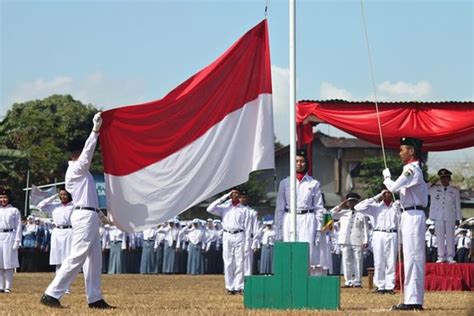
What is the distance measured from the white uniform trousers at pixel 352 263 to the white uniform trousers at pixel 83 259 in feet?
37.4

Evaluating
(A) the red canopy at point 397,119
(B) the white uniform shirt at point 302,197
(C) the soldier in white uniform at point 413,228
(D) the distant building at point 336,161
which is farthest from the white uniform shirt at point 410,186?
(D) the distant building at point 336,161

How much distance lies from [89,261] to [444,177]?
33.5 feet

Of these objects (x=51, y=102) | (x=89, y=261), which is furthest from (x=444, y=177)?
(x=51, y=102)

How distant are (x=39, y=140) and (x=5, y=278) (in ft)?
135

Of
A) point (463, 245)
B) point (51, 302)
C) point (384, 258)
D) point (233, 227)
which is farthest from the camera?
point (463, 245)

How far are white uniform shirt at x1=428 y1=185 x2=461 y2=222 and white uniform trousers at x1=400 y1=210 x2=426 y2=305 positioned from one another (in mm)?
8934

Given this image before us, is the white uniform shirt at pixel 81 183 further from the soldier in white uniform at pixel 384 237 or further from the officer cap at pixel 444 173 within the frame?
the officer cap at pixel 444 173

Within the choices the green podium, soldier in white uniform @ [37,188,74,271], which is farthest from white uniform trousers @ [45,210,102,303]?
soldier in white uniform @ [37,188,74,271]

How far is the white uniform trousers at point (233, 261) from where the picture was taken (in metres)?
23.0

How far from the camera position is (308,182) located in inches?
735

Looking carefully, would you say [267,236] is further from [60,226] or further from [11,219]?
A: [11,219]

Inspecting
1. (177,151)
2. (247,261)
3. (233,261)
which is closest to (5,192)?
(233,261)

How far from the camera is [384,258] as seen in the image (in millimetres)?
23297

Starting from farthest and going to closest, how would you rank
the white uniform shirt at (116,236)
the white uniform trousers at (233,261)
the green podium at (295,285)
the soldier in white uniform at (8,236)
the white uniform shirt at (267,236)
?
the white uniform shirt at (116,236) < the white uniform shirt at (267,236) < the soldier in white uniform at (8,236) < the white uniform trousers at (233,261) < the green podium at (295,285)
